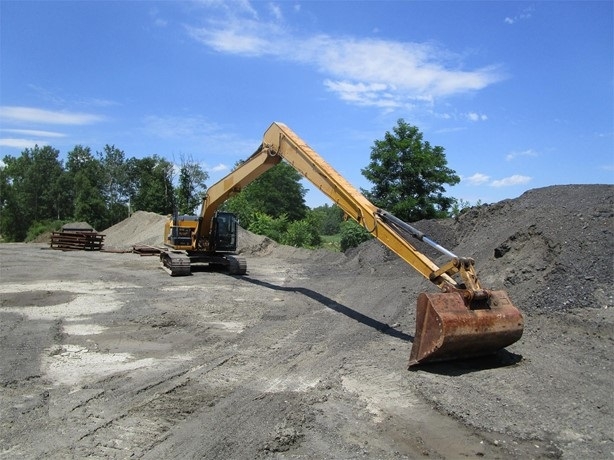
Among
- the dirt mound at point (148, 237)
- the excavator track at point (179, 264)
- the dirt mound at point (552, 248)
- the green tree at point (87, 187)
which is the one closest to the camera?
the dirt mound at point (552, 248)

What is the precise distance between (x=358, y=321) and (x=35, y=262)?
1709 centimetres

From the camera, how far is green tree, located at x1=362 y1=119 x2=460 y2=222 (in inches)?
1312

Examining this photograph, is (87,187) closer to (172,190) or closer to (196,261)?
(172,190)

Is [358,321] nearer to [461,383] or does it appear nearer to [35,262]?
[461,383]

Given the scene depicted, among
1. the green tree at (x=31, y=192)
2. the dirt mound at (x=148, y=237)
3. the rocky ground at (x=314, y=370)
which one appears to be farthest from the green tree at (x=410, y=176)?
the green tree at (x=31, y=192)

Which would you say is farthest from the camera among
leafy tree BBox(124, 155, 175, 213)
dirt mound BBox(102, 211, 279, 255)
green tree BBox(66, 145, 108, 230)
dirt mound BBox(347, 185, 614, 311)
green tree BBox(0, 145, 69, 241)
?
green tree BBox(0, 145, 69, 241)

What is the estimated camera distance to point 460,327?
601 cm

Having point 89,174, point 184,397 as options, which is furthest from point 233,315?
point 89,174

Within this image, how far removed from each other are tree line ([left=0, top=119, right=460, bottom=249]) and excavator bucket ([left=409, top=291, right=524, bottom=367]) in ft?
87.4

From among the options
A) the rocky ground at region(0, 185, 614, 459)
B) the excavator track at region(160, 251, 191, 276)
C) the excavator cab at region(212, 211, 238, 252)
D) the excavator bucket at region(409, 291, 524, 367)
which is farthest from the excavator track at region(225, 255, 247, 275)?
the excavator bucket at region(409, 291, 524, 367)

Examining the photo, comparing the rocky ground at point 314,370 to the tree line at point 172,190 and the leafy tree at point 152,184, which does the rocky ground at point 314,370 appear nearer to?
the tree line at point 172,190

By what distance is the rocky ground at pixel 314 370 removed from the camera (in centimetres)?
443

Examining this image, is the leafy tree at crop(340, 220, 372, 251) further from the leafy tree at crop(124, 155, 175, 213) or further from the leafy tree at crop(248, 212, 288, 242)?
the leafy tree at crop(124, 155, 175, 213)

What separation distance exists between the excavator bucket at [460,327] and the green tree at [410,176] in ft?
87.3
